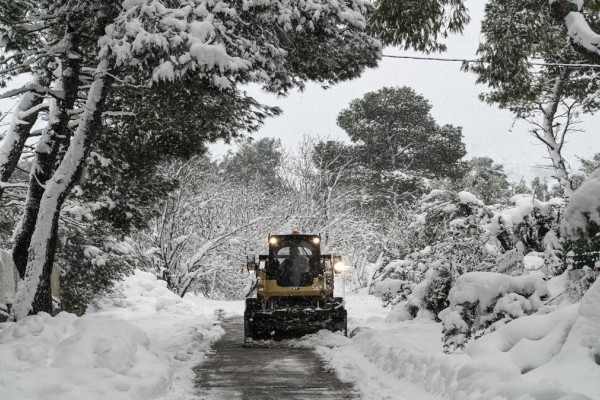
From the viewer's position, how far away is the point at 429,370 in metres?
6.39

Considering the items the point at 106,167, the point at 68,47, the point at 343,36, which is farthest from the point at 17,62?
the point at 343,36

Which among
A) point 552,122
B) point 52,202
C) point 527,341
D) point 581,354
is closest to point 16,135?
point 52,202

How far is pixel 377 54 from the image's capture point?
8.62 meters

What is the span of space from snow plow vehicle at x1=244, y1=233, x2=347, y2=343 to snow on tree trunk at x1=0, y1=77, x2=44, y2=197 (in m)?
5.15

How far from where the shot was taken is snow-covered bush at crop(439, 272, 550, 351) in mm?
6488

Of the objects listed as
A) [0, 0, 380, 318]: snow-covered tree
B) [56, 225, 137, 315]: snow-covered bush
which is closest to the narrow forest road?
[0, 0, 380, 318]: snow-covered tree

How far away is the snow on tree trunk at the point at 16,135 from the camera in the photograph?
1032 centimetres

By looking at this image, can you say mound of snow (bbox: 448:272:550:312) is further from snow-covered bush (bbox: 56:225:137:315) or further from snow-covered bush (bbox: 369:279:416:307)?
snow-covered bush (bbox: 56:225:137:315)

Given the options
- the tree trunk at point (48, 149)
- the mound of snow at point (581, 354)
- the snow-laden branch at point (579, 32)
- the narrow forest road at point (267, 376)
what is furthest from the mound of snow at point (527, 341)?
the tree trunk at point (48, 149)

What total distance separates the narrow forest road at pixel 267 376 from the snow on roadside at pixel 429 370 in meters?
0.32

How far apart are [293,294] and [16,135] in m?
6.65

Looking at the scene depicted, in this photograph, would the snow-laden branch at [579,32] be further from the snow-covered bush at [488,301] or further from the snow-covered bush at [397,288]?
the snow-covered bush at [397,288]

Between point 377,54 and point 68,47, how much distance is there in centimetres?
497

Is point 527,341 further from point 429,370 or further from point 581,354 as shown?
point 429,370
